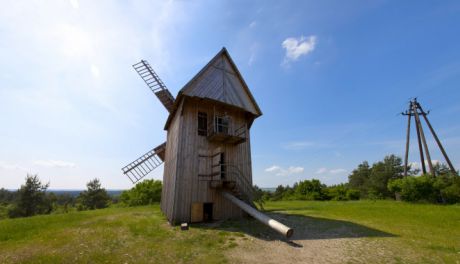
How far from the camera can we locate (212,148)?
15930 millimetres

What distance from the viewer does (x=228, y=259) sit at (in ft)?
25.5

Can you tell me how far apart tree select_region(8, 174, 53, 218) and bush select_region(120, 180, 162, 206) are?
1799 cm

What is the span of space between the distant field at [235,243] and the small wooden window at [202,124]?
6557 millimetres

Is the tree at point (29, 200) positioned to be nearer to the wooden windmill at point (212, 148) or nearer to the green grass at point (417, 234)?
the wooden windmill at point (212, 148)

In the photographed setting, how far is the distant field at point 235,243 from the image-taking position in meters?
7.89

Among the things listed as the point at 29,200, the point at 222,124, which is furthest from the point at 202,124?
the point at 29,200

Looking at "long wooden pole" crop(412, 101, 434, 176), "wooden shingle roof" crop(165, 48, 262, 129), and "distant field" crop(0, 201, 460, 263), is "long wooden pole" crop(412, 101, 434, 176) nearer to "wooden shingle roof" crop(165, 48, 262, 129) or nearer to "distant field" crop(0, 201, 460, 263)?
"distant field" crop(0, 201, 460, 263)

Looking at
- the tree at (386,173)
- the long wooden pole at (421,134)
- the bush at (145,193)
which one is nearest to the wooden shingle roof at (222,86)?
the long wooden pole at (421,134)

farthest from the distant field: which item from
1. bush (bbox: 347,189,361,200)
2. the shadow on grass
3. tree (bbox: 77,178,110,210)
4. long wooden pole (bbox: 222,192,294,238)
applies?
tree (bbox: 77,178,110,210)

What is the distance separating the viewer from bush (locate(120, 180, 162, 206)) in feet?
153

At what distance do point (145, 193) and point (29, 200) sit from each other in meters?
23.6

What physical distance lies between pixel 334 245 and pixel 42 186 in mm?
59315

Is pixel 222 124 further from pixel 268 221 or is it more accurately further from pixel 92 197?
pixel 92 197

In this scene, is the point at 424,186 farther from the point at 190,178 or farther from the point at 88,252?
the point at 88,252
